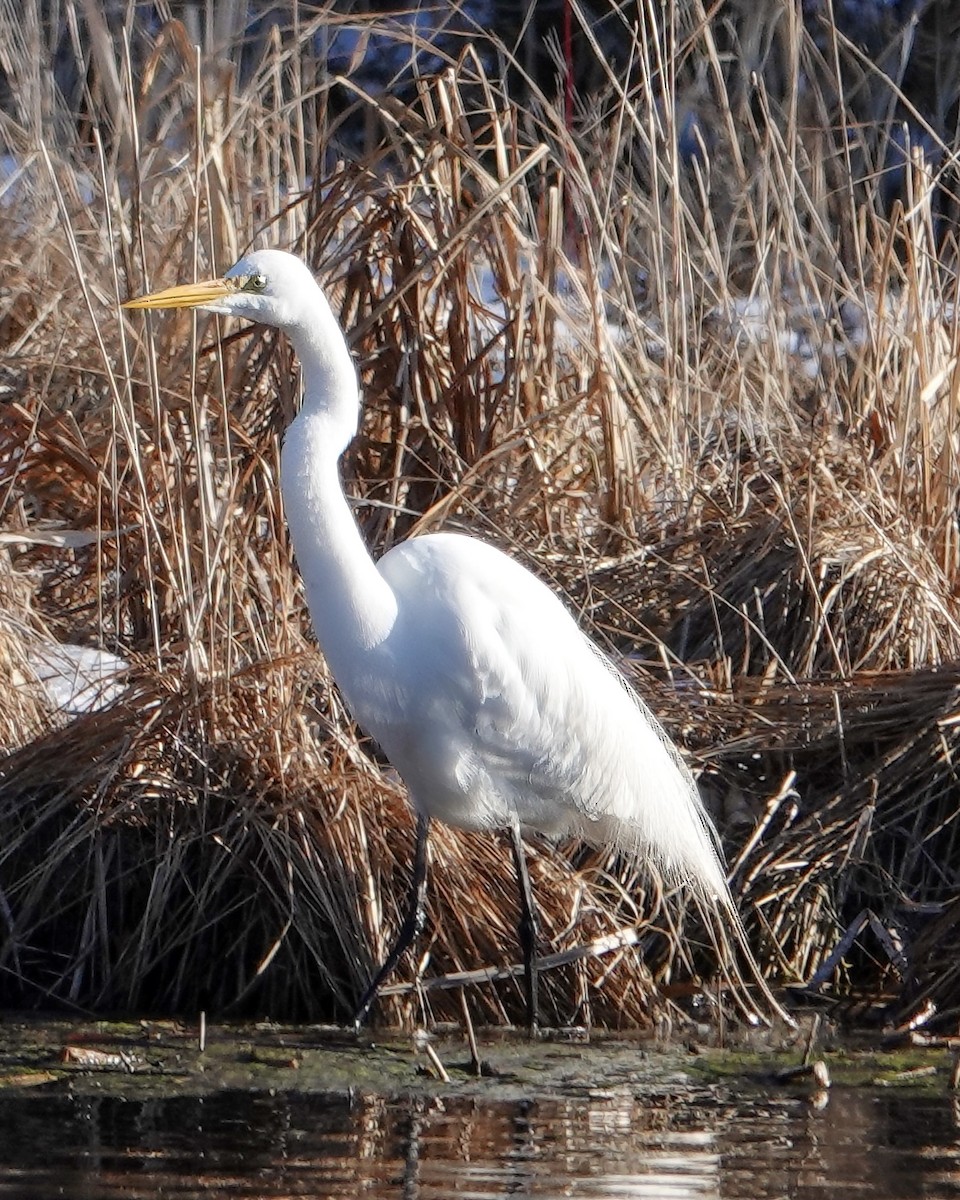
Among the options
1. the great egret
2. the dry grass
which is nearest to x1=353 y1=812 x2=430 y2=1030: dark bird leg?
the great egret

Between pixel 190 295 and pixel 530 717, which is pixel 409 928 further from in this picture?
pixel 190 295

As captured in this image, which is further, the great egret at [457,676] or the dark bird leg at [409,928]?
the dark bird leg at [409,928]

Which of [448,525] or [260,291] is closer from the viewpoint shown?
[260,291]

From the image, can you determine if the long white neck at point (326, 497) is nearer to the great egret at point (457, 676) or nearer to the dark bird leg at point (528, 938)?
the great egret at point (457, 676)

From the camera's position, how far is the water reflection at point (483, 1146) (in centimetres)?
253

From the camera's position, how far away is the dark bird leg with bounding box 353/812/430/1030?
140 inches

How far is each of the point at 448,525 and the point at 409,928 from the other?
1.46m

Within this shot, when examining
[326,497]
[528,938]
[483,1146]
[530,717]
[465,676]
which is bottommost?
[528,938]

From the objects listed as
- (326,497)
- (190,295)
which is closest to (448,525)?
(326,497)

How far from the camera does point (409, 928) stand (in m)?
3.59

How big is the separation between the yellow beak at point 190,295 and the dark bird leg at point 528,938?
1.21 m

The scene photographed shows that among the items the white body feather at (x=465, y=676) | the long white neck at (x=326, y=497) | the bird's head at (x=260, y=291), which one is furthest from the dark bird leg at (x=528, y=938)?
the bird's head at (x=260, y=291)

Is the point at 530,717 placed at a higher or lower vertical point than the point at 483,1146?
higher

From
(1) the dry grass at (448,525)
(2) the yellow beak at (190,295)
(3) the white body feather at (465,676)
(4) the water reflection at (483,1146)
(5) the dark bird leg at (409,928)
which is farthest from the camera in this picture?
(1) the dry grass at (448,525)
